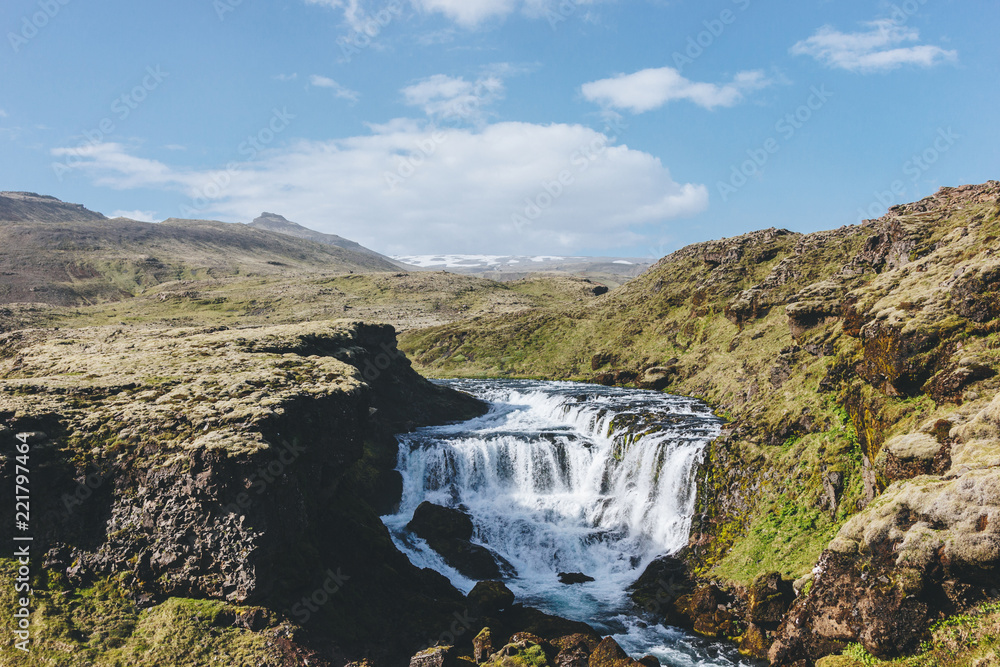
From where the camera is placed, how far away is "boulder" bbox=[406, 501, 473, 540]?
35.1 m

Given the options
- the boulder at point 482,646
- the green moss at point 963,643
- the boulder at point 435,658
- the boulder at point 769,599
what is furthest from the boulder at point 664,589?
the boulder at point 435,658

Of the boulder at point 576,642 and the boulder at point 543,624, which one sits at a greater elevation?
the boulder at point 576,642

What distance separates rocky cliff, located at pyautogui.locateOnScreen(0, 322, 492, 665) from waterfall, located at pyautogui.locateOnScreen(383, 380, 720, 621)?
798 cm

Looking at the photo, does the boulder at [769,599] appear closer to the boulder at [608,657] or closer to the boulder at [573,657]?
the boulder at [608,657]

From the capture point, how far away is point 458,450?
145 ft

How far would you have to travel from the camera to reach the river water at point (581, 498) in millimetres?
29203

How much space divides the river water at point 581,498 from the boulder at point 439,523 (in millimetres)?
752

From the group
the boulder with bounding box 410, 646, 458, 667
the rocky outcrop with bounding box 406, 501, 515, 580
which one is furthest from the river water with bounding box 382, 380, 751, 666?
the boulder with bounding box 410, 646, 458, 667

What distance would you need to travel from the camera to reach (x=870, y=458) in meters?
24.5

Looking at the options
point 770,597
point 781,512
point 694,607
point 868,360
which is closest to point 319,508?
point 694,607

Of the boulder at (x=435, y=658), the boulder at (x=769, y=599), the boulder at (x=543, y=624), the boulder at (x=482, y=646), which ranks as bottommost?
the boulder at (x=543, y=624)

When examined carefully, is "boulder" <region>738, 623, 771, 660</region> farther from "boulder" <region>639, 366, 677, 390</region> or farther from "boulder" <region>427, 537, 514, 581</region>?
"boulder" <region>639, 366, 677, 390</region>

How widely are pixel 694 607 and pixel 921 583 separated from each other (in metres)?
11.5

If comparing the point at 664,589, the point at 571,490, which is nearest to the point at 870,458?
the point at 664,589
